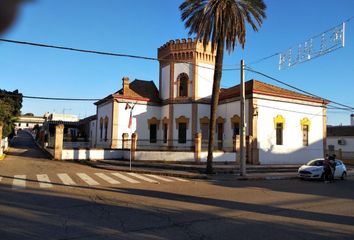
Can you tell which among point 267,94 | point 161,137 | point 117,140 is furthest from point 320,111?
point 117,140

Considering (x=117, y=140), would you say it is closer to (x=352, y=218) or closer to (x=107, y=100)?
(x=107, y=100)

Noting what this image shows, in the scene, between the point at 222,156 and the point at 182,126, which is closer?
the point at 222,156

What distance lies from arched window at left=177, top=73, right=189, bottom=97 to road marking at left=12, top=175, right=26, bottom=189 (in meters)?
20.0

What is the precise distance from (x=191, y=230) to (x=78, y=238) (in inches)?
101

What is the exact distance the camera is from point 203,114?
35.5m

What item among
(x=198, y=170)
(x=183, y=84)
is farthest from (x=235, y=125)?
(x=198, y=170)

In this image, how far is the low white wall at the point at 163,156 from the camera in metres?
29.3

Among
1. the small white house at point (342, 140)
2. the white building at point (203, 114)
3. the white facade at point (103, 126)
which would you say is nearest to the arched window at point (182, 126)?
A: the white building at point (203, 114)

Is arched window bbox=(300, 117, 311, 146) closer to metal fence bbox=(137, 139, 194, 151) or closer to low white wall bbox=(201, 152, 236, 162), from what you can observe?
low white wall bbox=(201, 152, 236, 162)

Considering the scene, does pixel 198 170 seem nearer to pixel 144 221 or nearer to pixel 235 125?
pixel 235 125

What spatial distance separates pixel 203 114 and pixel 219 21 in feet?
45.1

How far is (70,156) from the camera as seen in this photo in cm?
3166

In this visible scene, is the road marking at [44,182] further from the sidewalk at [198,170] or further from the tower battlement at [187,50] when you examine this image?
the tower battlement at [187,50]

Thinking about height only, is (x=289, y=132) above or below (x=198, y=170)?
above
